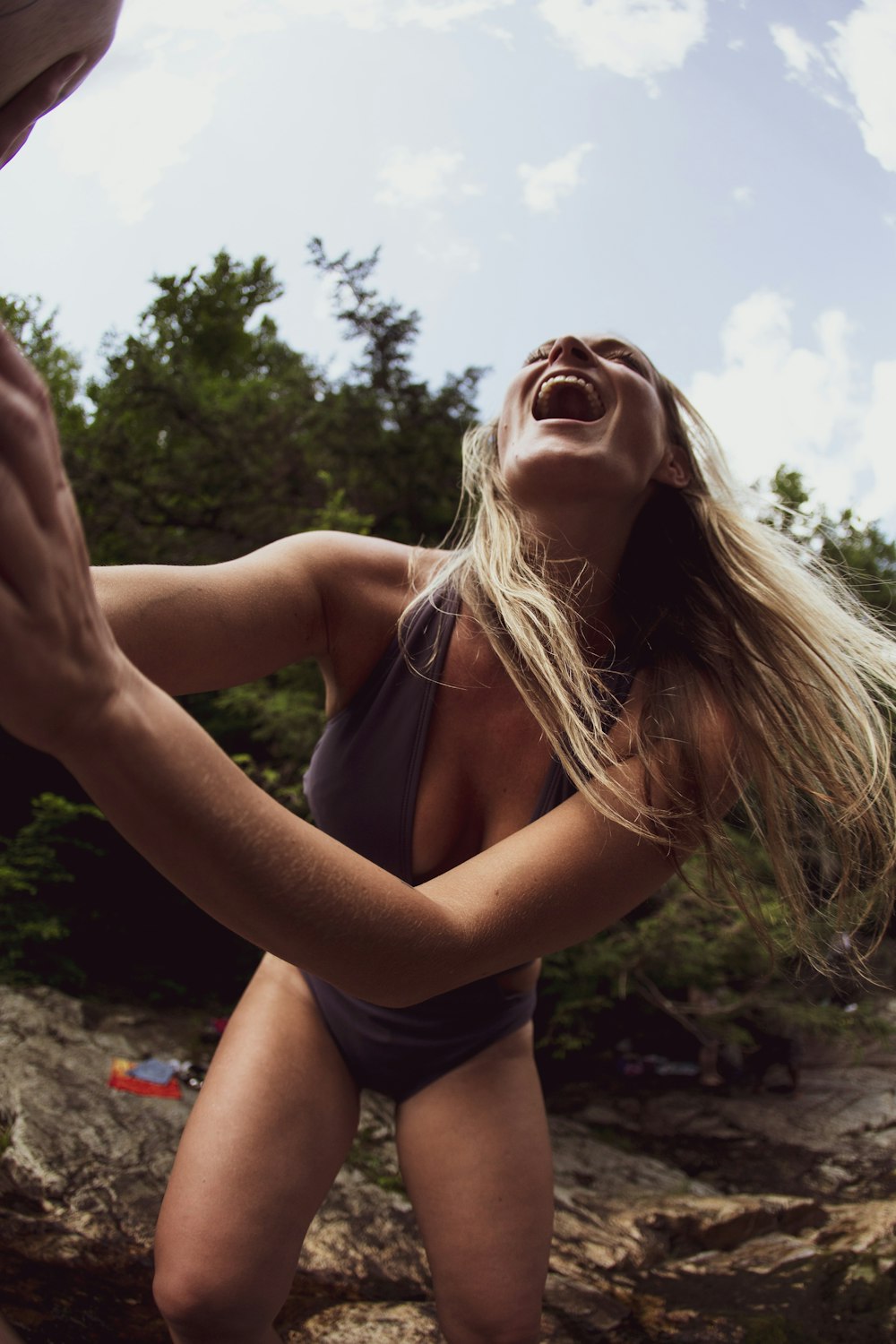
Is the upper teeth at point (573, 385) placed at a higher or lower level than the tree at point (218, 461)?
lower

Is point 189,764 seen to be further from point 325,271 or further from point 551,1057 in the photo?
point 325,271

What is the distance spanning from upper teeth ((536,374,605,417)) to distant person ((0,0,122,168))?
126 centimetres

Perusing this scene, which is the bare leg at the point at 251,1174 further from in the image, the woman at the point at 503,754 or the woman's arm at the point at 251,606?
the woman's arm at the point at 251,606

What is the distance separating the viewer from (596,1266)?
12.1 feet

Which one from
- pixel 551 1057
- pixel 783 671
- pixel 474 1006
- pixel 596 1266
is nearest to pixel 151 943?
pixel 551 1057

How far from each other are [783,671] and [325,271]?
7.35 meters

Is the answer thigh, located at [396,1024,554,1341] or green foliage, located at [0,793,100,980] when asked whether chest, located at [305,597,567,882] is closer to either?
thigh, located at [396,1024,554,1341]

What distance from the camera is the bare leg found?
1.70 metres

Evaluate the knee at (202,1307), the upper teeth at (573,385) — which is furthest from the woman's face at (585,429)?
the knee at (202,1307)

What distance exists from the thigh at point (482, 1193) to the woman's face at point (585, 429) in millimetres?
1242

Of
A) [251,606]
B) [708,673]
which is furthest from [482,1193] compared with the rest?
[251,606]

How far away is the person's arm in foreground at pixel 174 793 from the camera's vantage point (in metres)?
0.78

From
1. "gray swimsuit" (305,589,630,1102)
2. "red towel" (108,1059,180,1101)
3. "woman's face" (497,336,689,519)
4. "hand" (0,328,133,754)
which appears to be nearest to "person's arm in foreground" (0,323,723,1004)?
"hand" (0,328,133,754)

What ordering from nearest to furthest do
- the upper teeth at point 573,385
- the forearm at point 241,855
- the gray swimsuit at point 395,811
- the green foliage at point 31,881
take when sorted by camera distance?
the forearm at point 241,855 → the gray swimsuit at point 395,811 → the upper teeth at point 573,385 → the green foliage at point 31,881
